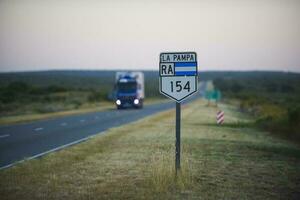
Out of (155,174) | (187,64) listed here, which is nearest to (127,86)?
(155,174)

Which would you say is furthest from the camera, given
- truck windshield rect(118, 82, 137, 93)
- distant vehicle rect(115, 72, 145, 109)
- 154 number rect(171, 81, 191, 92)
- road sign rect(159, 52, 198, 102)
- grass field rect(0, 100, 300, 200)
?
truck windshield rect(118, 82, 137, 93)

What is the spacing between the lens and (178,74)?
11.0 meters

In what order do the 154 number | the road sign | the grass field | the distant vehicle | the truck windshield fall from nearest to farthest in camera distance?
the grass field, the road sign, the 154 number, the distant vehicle, the truck windshield

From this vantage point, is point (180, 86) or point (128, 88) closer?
point (180, 86)

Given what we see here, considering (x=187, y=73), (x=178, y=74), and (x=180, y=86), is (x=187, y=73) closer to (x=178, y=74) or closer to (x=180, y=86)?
(x=178, y=74)

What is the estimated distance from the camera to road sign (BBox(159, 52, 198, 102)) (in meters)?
11.0

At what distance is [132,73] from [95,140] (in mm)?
35189

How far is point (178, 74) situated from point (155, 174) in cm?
208

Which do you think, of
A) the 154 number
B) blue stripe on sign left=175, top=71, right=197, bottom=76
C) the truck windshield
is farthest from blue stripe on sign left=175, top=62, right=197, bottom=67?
the truck windshield

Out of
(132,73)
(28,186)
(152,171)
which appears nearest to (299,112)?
(152,171)

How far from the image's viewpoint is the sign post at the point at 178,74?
11.0 m

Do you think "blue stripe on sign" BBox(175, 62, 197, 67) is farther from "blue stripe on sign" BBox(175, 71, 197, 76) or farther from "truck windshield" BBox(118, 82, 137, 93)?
"truck windshield" BBox(118, 82, 137, 93)

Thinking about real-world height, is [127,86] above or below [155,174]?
below

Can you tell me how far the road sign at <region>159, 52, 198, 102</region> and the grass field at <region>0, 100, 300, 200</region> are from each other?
1.65 metres
